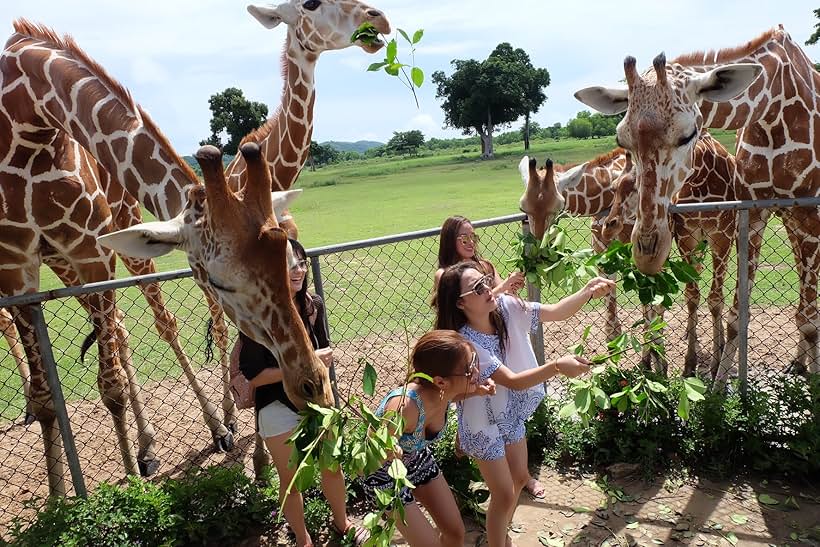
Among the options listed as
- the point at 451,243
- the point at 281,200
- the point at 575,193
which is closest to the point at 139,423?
the point at 281,200

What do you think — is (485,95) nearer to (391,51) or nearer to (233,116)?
(233,116)

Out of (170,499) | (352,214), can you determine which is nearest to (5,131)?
(170,499)

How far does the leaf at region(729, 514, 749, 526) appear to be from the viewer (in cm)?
364

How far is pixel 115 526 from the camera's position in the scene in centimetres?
364

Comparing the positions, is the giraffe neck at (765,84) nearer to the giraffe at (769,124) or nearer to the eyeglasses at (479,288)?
the giraffe at (769,124)

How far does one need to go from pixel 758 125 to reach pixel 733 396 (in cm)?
235

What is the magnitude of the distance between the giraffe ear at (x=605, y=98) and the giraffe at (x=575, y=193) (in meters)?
0.62

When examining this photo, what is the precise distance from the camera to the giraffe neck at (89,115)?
3998 mm

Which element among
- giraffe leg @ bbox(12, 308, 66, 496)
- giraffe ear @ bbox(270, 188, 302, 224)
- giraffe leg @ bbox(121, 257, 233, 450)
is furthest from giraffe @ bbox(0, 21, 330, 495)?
giraffe ear @ bbox(270, 188, 302, 224)

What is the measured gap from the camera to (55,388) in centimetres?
→ 379

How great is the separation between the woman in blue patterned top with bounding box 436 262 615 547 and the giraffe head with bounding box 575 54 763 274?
733 millimetres

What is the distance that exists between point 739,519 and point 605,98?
2.98 meters

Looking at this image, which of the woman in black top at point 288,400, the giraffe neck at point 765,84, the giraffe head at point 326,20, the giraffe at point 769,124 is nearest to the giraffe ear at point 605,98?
the giraffe at point 769,124

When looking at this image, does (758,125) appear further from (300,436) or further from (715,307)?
(300,436)
